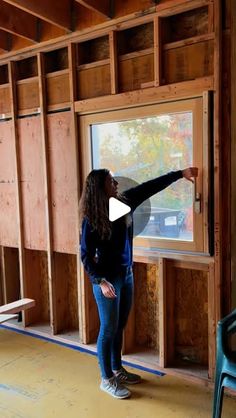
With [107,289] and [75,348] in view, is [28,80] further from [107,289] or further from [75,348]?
[75,348]

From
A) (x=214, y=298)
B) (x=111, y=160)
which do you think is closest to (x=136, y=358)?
(x=214, y=298)

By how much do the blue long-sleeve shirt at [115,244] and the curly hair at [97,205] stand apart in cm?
4

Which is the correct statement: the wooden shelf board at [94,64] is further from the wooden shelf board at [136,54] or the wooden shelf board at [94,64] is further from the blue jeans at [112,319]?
the blue jeans at [112,319]

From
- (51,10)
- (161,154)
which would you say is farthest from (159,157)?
(51,10)

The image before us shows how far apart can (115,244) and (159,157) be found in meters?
0.76

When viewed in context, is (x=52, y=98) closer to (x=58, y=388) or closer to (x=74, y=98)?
(x=74, y=98)

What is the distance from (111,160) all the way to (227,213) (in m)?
1.03

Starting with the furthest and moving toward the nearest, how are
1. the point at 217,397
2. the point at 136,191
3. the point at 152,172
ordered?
1. the point at 152,172
2. the point at 136,191
3. the point at 217,397

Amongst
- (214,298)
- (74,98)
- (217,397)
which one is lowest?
(217,397)

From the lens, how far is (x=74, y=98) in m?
3.16

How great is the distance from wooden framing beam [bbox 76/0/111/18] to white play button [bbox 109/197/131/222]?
138cm

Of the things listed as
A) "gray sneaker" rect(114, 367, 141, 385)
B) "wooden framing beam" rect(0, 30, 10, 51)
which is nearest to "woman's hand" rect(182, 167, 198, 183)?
"gray sneaker" rect(114, 367, 141, 385)

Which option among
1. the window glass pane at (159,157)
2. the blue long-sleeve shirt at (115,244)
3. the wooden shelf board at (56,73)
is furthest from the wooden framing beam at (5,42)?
the blue long-sleeve shirt at (115,244)

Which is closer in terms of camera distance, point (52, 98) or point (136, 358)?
point (136, 358)
